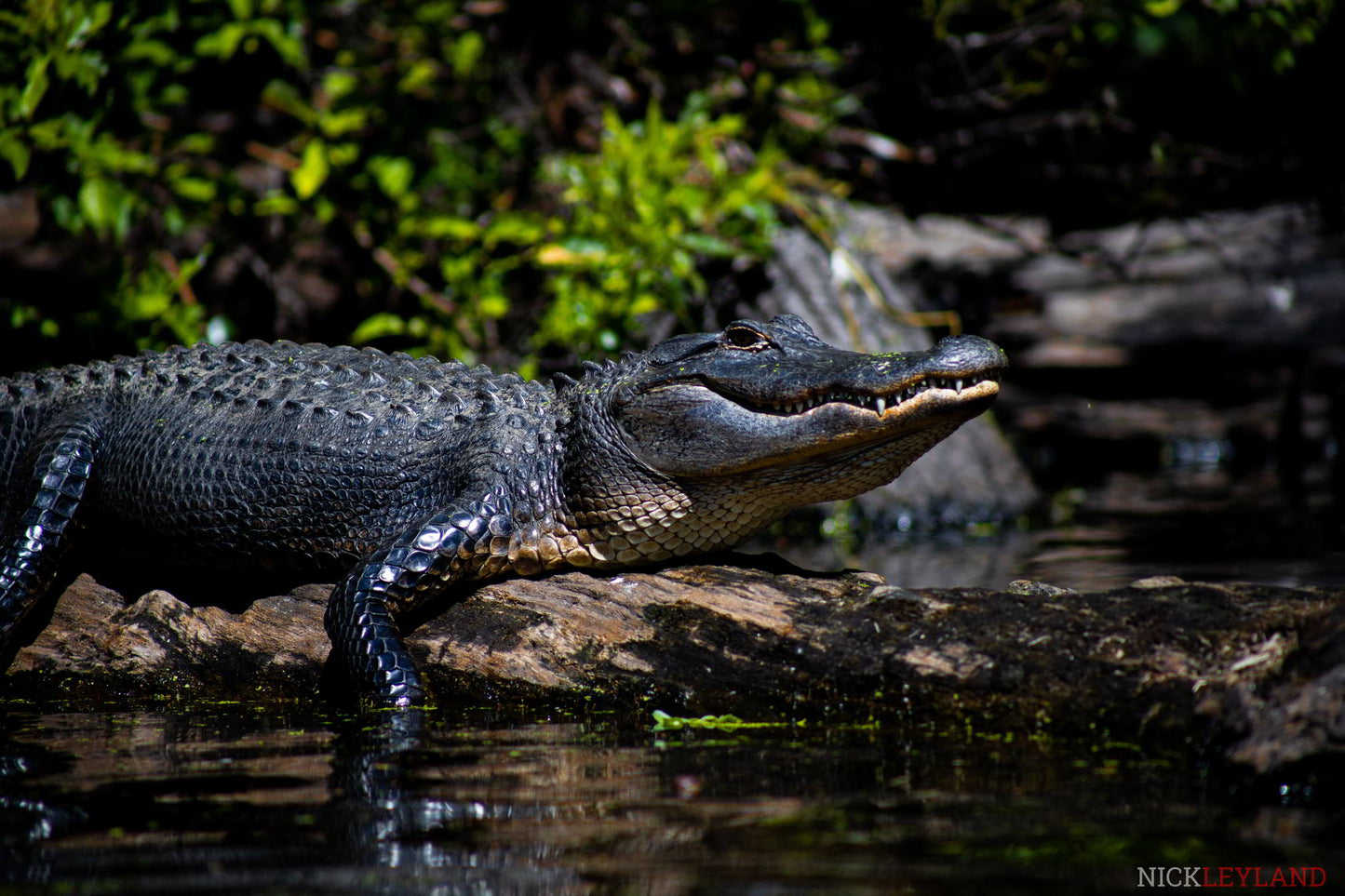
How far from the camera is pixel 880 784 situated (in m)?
2.61

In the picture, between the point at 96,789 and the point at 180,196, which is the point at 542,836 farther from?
the point at 180,196

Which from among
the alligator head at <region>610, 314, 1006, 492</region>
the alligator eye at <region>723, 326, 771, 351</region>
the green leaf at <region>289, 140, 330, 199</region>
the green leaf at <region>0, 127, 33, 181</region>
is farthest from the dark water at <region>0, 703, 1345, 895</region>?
the green leaf at <region>289, 140, 330, 199</region>

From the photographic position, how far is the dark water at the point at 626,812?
208cm

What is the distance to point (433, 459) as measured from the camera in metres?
4.07

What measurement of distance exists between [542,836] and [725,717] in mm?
1038

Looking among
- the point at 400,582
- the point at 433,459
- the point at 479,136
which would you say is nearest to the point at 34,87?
the point at 433,459

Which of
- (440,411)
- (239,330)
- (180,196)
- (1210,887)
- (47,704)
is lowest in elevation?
(1210,887)

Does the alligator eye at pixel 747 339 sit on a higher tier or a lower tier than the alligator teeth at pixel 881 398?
higher

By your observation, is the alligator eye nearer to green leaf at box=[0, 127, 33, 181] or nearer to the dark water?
the dark water

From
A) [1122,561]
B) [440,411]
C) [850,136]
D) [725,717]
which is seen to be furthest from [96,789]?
[850,136]

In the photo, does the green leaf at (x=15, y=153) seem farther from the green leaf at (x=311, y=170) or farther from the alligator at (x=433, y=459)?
the green leaf at (x=311, y=170)

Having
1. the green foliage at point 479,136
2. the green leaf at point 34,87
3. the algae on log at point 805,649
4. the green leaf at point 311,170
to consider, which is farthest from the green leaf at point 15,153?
the algae on log at point 805,649

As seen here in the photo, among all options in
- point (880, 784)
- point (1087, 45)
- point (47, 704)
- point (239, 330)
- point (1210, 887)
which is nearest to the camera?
point (1210, 887)

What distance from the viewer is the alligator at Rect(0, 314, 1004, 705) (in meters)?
3.61
